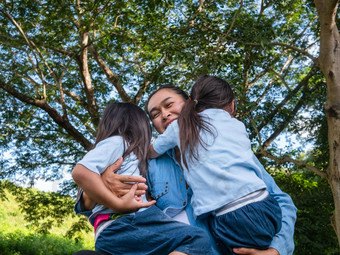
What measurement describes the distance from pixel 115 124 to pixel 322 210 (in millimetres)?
8462

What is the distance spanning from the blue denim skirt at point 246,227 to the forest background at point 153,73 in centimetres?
383

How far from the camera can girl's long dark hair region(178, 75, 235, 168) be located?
174cm

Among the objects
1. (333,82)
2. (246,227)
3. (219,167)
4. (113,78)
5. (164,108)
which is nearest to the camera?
(246,227)

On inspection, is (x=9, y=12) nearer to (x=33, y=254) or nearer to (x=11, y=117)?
(x=11, y=117)

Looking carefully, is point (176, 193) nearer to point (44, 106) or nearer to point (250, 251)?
point (250, 251)

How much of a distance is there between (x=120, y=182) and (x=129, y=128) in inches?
14.5

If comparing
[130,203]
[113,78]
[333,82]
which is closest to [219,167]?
[130,203]

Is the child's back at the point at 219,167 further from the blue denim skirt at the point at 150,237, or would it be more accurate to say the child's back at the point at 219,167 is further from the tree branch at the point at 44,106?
the tree branch at the point at 44,106

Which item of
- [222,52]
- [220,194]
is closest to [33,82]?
[222,52]

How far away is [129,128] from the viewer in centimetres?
195

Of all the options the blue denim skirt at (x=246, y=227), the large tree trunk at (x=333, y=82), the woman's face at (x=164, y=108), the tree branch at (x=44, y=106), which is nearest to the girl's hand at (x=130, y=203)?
the blue denim skirt at (x=246, y=227)

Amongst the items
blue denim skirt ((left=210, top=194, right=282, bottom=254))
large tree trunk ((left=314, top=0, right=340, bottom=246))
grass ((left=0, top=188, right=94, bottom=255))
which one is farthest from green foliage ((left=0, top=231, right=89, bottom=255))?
blue denim skirt ((left=210, top=194, right=282, bottom=254))

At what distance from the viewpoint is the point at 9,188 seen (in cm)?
999

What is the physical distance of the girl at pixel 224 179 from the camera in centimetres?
157
